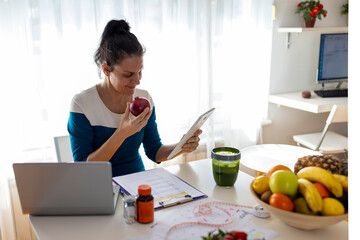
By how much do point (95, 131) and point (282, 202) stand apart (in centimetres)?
95

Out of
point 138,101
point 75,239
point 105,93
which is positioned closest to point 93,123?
A: point 105,93

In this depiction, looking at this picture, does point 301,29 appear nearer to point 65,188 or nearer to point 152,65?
point 152,65

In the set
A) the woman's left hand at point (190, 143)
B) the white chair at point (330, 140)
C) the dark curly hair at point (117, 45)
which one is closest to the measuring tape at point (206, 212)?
the woman's left hand at point (190, 143)

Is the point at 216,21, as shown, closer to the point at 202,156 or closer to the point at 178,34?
the point at 178,34

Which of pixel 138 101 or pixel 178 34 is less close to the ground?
pixel 178 34

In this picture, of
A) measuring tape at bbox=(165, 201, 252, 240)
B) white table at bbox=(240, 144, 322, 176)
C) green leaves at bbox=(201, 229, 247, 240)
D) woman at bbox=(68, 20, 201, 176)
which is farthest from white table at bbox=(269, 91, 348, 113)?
green leaves at bbox=(201, 229, 247, 240)

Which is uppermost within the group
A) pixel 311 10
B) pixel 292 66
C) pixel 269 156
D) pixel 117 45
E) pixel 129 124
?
pixel 311 10

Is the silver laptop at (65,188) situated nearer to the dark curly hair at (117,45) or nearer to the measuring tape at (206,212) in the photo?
the measuring tape at (206,212)

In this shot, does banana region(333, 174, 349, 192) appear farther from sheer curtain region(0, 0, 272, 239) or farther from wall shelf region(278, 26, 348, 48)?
wall shelf region(278, 26, 348, 48)

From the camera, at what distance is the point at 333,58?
121 inches

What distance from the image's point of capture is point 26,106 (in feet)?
7.29

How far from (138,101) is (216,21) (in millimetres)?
1367

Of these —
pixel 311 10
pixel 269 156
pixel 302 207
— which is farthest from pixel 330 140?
pixel 302 207

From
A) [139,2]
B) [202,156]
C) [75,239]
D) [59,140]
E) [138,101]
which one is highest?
[139,2]
